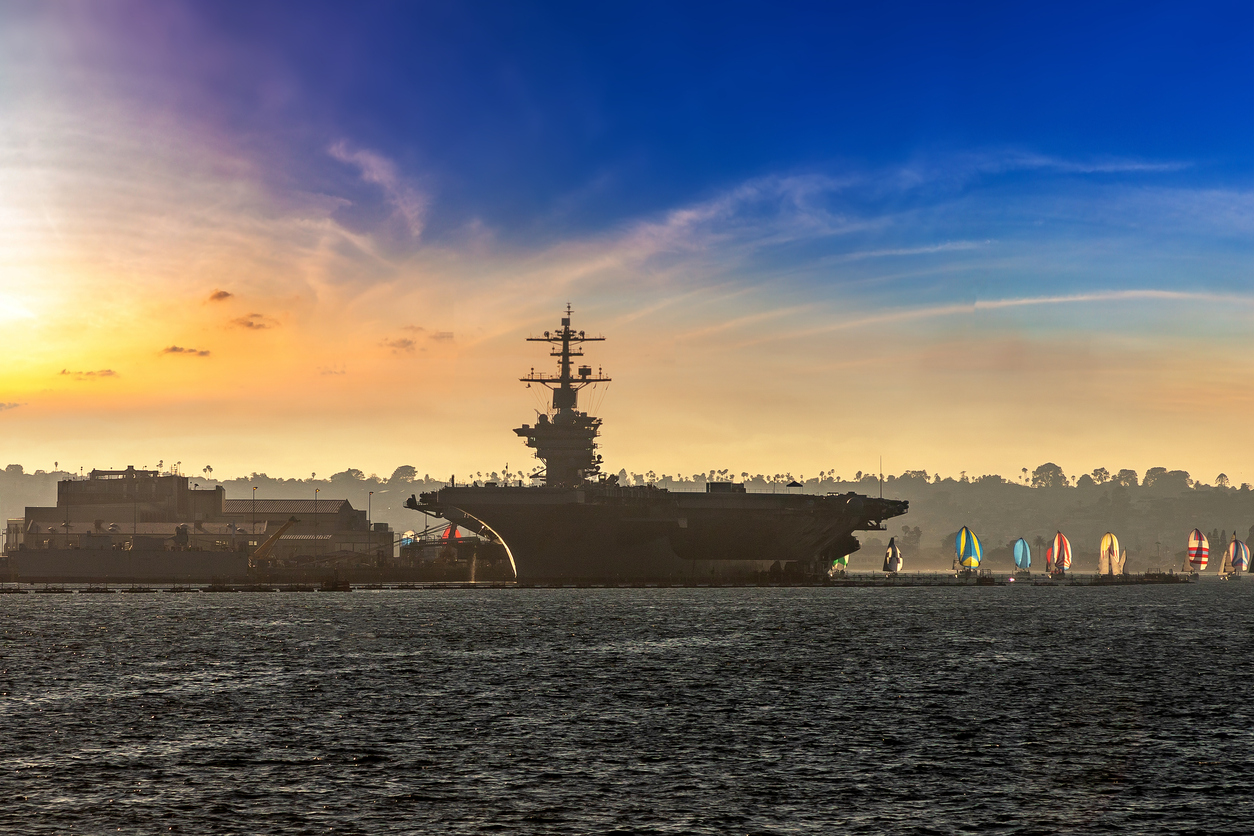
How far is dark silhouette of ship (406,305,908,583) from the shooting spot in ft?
340

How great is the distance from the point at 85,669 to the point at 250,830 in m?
36.3

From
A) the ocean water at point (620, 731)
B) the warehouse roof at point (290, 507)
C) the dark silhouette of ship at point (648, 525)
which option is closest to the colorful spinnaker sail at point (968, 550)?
the dark silhouette of ship at point (648, 525)

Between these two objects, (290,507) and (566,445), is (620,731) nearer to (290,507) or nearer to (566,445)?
(566,445)

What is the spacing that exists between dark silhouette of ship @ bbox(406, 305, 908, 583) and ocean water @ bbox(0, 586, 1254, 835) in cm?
2613

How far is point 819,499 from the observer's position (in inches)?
4291

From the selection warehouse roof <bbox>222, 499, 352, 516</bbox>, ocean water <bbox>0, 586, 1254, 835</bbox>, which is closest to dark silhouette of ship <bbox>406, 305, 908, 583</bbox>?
ocean water <bbox>0, 586, 1254, 835</bbox>

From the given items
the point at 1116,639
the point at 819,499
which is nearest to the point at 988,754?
the point at 1116,639

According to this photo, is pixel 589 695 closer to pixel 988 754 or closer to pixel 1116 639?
pixel 988 754

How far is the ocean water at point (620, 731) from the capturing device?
990 inches

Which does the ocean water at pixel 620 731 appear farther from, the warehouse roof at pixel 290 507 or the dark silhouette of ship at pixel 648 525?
the warehouse roof at pixel 290 507

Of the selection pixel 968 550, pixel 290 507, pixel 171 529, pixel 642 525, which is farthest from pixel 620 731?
pixel 290 507

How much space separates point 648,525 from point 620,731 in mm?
69812

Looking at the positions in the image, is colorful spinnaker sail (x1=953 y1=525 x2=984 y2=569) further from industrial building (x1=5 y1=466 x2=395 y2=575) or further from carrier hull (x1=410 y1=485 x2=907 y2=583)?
industrial building (x1=5 y1=466 x2=395 y2=575)

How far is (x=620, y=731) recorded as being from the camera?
1426 inches
